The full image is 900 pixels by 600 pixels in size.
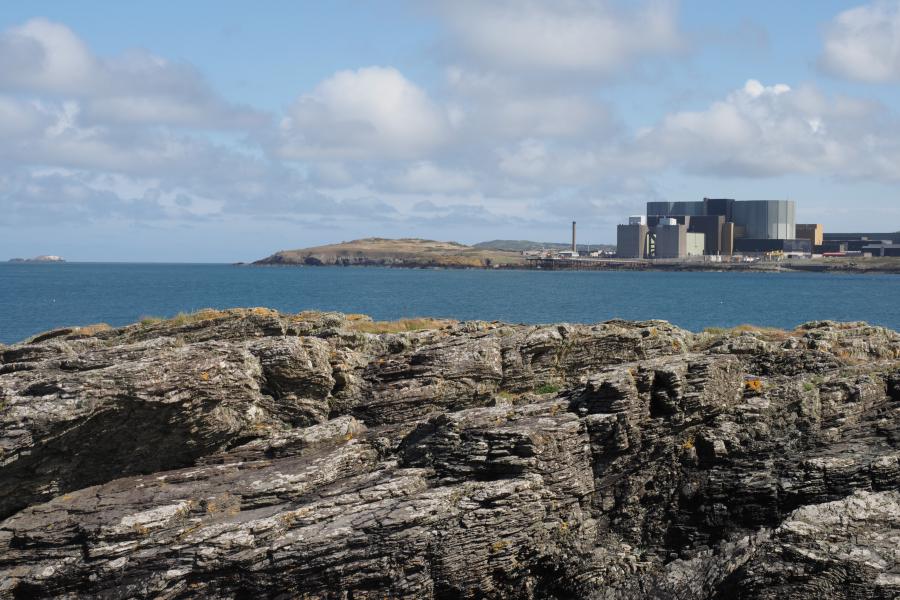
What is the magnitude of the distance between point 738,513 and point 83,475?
18.5 metres

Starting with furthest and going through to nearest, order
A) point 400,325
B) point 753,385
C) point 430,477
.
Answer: point 400,325
point 753,385
point 430,477

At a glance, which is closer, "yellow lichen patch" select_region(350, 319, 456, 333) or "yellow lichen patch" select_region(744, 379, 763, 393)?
"yellow lichen patch" select_region(744, 379, 763, 393)

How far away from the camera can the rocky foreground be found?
18609 millimetres

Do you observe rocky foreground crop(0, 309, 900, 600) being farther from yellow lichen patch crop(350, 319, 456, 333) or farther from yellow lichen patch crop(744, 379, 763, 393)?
yellow lichen patch crop(350, 319, 456, 333)

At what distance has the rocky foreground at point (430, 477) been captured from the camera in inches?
733

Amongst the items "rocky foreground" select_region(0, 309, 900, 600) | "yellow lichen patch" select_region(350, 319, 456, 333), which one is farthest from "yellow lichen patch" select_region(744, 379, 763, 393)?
"yellow lichen patch" select_region(350, 319, 456, 333)

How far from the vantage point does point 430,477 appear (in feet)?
68.2

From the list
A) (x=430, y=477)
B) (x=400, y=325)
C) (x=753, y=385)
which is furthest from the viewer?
(x=400, y=325)

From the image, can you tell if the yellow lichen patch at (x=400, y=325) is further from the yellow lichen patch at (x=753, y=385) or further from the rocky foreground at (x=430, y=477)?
the yellow lichen patch at (x=753, y=385)

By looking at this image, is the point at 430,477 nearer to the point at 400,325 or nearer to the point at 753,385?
the point at 753,385

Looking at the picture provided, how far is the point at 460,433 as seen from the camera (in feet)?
70.2

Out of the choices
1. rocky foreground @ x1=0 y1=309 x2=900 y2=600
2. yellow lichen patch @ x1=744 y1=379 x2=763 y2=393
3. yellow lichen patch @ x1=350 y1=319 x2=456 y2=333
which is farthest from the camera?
yellow lichen patch @ x1=350 y1=319 x2=456 y2=333

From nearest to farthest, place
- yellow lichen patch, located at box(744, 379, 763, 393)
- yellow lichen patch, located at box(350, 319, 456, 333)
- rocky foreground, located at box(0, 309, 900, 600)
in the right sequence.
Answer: rocky foreground, located at box(0, 309, 900, 600) < yellow lichen patch, located at box(744, 379, 763, 393) < yellow lichen patch, located at box(350, 319, 456, 333)

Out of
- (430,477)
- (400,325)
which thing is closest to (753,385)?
(430,477)
